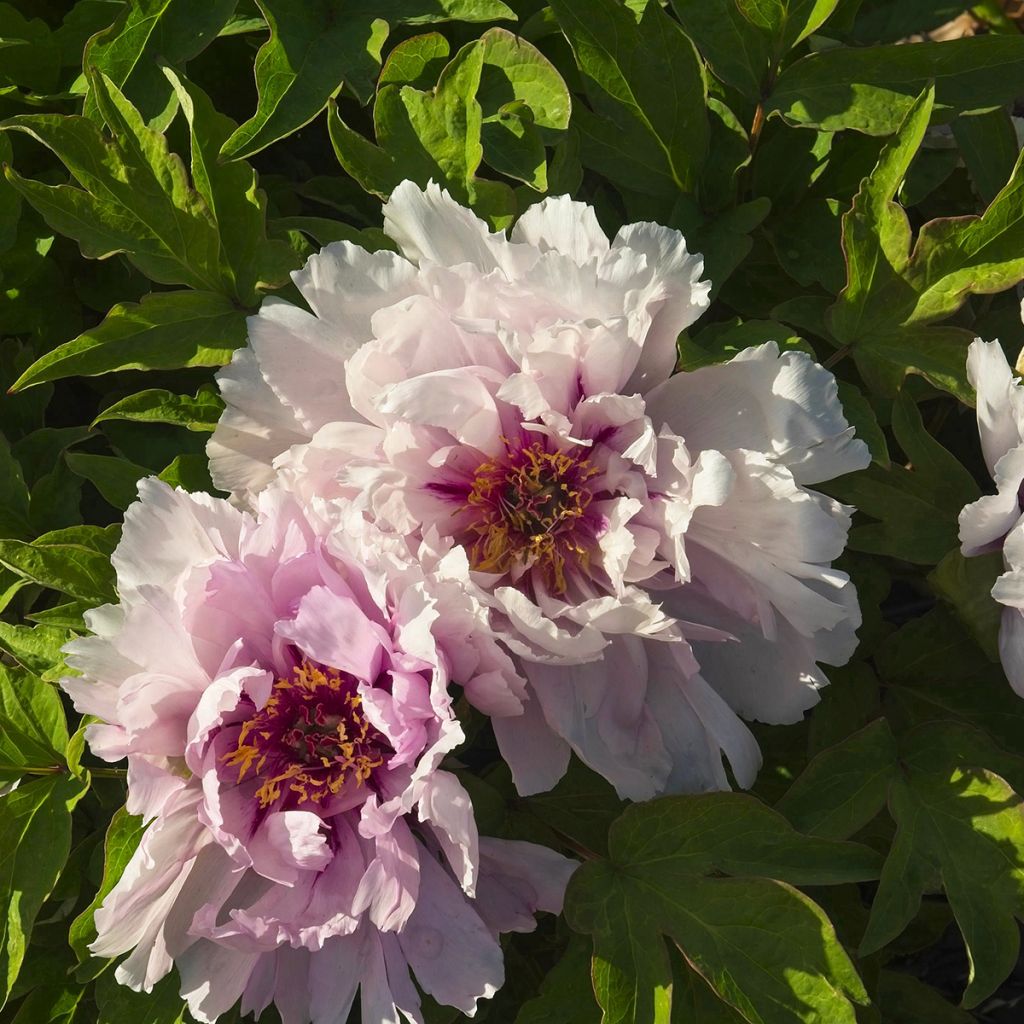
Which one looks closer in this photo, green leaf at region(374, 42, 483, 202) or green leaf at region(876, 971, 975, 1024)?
green leaf at region(374, 42, 483, 202)

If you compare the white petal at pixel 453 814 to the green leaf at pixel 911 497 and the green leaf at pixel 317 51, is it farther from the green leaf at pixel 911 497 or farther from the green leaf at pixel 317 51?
the green leaf at pixel 317 51

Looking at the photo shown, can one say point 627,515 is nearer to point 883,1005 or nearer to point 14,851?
point 14,851

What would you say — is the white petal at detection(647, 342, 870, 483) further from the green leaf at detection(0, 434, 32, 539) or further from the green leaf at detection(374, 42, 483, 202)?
the green leaf at detection(0, 434, 32, 539)

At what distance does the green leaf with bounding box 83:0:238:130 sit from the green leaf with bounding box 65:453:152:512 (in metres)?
0.33

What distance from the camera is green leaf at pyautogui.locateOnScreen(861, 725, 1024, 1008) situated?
104 centimetres

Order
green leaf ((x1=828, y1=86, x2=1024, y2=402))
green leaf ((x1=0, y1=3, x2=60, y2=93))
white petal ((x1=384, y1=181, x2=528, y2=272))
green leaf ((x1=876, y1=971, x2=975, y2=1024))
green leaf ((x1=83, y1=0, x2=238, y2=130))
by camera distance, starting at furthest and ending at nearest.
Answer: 1. green leaf ((x1=876, y1=971, x2=975, y2=1024))
2. green leaf ((x1=0, y1=3, x2=60, y2=93))
3. green leaf ((x1=83, y1=0, x2=238, y2=130))
4. green leaf ((x1=828, y1=86, x2=1024, y2=402))
5. white petal ((x1=384, y1=181, x2=528, y2=272))

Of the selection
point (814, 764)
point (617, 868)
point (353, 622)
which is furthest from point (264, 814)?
point (814, 764)

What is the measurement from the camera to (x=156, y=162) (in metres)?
1.09

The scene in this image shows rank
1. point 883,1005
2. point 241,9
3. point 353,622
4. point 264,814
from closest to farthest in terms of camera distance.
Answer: point 353,622, point 264,814, point 241,9, point 883,1005

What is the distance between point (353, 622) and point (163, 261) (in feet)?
1.49

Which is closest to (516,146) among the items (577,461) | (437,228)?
(437,228)

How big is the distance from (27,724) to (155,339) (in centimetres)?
38

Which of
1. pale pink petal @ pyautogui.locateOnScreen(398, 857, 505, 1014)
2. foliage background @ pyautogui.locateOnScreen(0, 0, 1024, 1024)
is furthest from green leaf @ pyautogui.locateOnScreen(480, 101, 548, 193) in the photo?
pale pink petal @ pyautogui.locateOnScreen(398, 857, 505, 1014)

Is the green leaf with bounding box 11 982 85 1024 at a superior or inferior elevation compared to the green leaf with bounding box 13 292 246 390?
inferior
